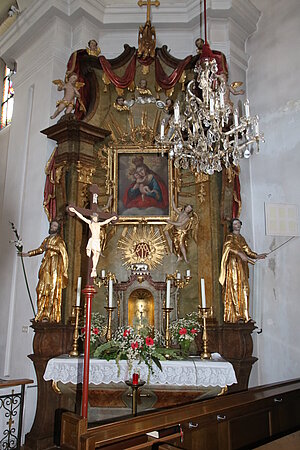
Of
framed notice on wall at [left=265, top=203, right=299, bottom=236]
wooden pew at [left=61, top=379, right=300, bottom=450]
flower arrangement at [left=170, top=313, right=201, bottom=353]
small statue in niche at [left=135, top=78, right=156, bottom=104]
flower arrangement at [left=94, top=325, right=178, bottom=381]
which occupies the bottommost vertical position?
wooden pew at [left=61, top=379, right=300, bottom=450]

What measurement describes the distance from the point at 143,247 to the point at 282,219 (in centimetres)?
232

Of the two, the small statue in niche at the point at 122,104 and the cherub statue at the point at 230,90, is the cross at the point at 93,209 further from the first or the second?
the small statue in niche at the point at 122,104

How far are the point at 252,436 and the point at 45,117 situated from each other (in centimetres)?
589

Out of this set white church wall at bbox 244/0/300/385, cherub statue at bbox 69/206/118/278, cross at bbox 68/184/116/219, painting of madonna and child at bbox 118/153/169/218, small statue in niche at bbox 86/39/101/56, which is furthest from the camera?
small statue in niche at bbox 86/39/101/56

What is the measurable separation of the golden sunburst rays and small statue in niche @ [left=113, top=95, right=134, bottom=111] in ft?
6.81

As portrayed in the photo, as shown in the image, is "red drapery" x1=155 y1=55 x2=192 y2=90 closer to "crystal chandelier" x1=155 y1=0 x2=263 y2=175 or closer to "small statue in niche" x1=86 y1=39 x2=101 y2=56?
"small statue in niche" x1=86 y1=39 x2=101 y2=56

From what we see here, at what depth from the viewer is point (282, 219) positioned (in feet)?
22.2

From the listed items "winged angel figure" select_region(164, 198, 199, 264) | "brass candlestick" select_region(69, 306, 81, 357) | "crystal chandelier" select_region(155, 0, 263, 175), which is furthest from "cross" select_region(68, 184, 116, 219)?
"winged angel figure" select_region(164, 198, 199, 264)

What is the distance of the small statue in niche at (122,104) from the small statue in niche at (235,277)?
2.81m

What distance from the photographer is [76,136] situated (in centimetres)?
646

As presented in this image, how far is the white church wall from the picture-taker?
255 inches

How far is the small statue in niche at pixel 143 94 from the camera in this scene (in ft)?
22.8

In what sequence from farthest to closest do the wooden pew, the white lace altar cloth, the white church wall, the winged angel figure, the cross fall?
the white church wall → the winged angel figure → the white lace altar cloth → the cross → the wooden pew

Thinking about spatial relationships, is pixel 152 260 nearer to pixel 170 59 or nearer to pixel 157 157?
pixel 157 157
